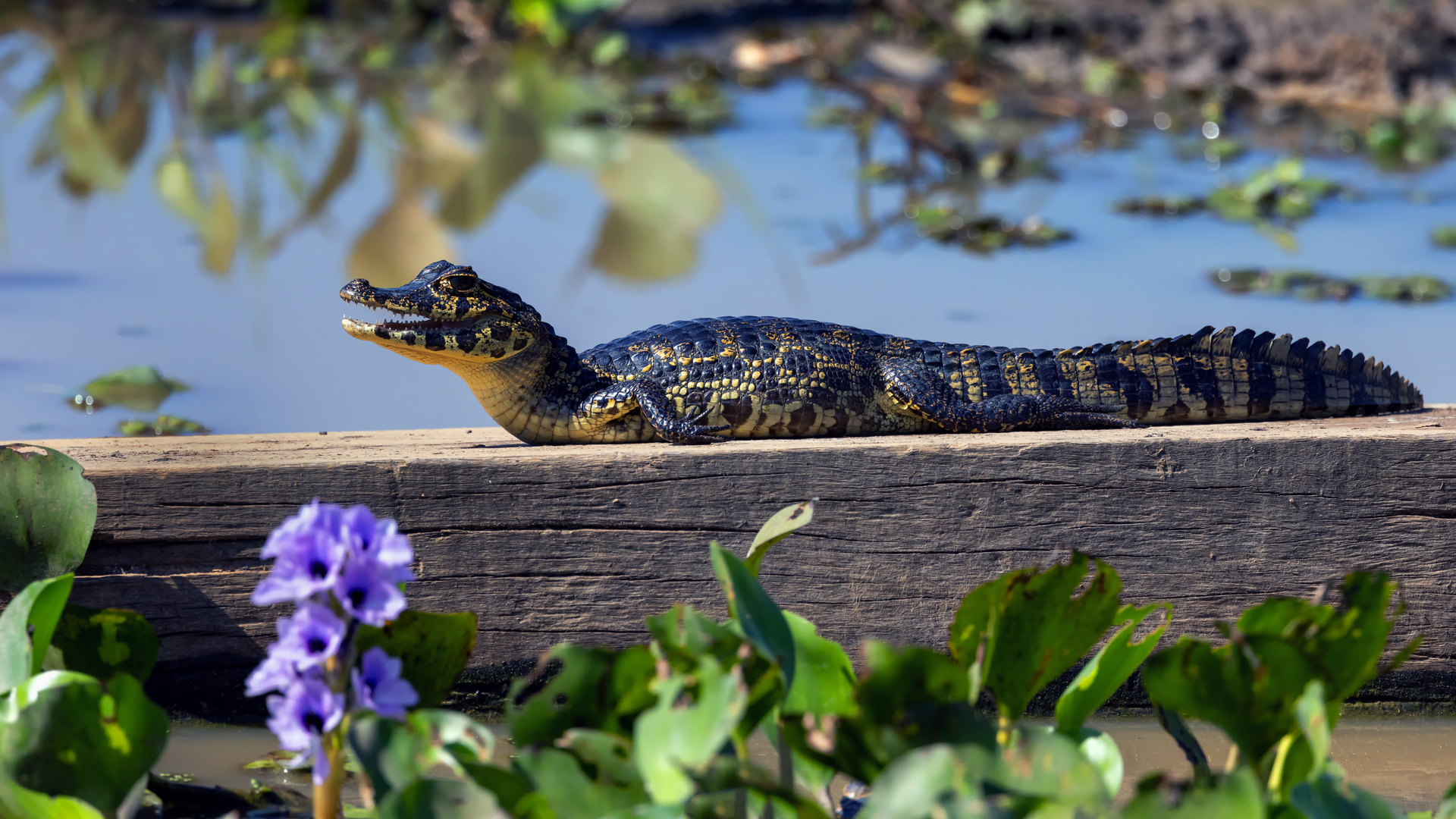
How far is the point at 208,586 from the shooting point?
228cm

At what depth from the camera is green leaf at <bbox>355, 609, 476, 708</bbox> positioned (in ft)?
5.88

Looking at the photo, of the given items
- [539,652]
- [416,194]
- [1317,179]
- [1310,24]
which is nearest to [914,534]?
[539,652]

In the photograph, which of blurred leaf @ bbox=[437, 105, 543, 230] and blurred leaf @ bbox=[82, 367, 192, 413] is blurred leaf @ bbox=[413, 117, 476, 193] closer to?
blurred leaf @ bbox=[437, 105, 543, 230]

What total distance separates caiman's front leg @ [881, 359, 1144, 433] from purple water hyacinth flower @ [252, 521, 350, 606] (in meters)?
1.69

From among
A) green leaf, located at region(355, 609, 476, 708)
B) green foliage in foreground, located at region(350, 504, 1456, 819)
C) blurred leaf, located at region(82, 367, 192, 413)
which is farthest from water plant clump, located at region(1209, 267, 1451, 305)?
green leaf, located at region(355, 609, 476, 708)

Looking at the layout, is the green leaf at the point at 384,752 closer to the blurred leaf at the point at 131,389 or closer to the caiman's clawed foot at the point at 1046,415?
the caiman's clawed foot at the point at 1046,415

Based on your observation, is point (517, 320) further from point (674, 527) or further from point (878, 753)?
point (878, 753)

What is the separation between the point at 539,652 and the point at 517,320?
0.81 meters

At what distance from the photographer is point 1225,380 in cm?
284

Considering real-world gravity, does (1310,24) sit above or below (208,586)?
above

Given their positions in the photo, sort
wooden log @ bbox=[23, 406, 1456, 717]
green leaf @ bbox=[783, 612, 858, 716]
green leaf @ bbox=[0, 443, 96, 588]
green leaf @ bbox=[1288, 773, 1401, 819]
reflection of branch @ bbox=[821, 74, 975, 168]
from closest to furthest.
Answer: green leaf @ bbox=[1288, 773, 1401, 819], green leaf @ bbox=[783, 612, 858, 716], green leaf @ bbox=[0, 443, 96, 588], wooden log @ bbox=[23, 406, 1456, 717], reflection of branch @ bbox=[821, 74, 975, 168]

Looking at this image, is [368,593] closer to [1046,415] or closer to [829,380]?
[829,380]

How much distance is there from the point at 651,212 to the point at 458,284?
373 cm

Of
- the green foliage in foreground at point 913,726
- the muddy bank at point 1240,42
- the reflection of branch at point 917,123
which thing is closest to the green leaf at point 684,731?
the green foliage in foreground at point 913,726
